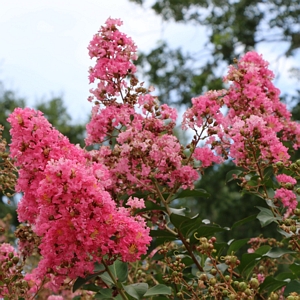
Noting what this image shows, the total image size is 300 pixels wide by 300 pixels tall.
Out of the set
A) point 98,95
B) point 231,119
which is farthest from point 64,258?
point 231,119

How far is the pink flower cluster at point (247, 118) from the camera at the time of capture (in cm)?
188

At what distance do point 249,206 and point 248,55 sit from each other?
8.05m

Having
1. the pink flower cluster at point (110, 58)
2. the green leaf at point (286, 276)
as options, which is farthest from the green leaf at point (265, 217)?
the pink flower cluster at point (110, 58)

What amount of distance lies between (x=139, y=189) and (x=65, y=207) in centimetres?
56

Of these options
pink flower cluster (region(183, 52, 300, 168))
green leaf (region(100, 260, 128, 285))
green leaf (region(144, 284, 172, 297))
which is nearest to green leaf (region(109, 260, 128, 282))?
green leaf (region(100, 260, 128, 285))

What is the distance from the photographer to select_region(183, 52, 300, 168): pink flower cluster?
1.88 meters

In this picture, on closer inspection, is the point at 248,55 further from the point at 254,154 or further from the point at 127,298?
the point at 127,298

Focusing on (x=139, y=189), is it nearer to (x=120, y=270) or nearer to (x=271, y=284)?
(x=120, y=270)

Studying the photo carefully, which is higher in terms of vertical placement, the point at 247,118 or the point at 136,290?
the point at 247,118

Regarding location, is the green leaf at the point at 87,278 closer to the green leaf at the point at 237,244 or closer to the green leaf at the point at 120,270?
the green leaf at the point at 120,270

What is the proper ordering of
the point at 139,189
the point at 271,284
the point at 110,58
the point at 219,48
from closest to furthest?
the point at 271,284 → the point at 139,189 → the point at 110,58 → the point at 219,48

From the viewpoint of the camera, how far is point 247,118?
2.00m

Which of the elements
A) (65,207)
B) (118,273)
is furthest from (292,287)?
(65,207)

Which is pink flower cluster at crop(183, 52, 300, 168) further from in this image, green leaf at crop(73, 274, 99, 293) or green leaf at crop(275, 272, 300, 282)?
green leaf at crop(73, 274, 99, 293)
